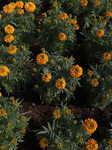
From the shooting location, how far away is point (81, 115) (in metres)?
3.32

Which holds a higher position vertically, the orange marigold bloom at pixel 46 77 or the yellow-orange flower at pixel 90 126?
the orange marigold bloom at pixel 46 77

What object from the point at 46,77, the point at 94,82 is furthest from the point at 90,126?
the point at 46,77

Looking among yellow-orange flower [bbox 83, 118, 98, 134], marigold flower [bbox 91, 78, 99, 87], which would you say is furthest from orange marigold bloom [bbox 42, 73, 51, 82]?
yellow-orange flower [bbox 83, 118, 98, 134]

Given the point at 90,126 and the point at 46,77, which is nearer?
the point at 90,126

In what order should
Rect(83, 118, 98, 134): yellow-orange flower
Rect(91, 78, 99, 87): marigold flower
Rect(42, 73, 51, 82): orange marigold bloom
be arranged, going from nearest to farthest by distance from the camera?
Rect(83, 118, 98, 134): yellow-orange flower
Rect(42, 73, 51, 82): orange marigold bloom
Rect(91, 78, 99, 87): marigold flower

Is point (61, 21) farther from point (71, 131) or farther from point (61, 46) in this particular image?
point (71, 131)

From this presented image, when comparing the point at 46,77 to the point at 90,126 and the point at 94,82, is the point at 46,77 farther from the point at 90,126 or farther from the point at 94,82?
the point at 90,126

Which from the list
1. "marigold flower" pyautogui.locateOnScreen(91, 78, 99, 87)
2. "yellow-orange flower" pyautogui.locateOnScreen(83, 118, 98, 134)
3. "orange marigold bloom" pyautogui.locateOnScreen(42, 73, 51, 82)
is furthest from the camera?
"marigold flower" pyautogui.locateOnScreen(91, 78, 99, 87)

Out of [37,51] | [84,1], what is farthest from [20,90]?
[84,1]

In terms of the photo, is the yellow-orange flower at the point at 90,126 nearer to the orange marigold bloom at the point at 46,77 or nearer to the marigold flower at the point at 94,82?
the marigold flower at the point at 94,82

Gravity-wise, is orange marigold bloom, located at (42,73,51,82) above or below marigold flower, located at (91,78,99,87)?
above

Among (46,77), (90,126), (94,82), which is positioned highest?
(46,77)

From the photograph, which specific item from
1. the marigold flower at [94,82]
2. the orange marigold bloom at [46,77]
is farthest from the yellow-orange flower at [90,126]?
the orange marigold bloom at [46,77]

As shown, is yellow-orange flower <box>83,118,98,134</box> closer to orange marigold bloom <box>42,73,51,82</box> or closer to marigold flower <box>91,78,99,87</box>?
marigold flower <box>91,78,99,87</box>
